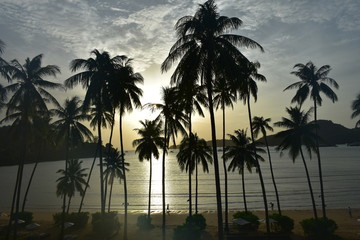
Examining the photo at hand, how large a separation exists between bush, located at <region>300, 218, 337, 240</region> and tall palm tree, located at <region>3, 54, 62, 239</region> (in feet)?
97.1

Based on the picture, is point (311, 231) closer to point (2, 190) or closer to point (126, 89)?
point (126, 89)

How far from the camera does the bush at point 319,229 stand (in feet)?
91.8

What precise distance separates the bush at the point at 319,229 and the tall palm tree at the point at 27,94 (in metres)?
29.6

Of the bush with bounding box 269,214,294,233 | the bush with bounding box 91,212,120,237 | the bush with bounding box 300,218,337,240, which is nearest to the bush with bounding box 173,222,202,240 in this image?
the bush with bounding box 91,212,120,237

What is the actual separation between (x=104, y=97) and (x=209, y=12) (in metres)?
13.1

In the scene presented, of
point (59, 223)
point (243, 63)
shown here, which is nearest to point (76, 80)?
point (243, 63)

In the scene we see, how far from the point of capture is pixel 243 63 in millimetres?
19125

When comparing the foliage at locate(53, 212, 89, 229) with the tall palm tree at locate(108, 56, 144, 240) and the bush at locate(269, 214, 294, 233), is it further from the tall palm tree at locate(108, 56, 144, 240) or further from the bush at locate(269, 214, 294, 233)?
the bush at locate(269, 214, 294, 233)

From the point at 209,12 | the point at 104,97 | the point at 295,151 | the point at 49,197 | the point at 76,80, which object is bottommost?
the point at 49,197

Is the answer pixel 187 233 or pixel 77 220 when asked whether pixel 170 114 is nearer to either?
pixel 187 233

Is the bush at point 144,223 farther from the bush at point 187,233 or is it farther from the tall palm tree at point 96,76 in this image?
the tall palm tree at point 96,76

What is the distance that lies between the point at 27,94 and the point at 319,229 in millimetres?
32713

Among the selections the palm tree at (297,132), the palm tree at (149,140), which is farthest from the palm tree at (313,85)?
the palm tree at (149,140)

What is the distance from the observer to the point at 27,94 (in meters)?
25.2
